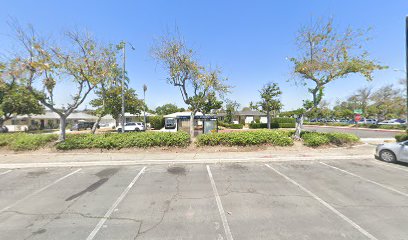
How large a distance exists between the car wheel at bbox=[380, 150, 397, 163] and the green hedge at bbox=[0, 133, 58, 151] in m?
19.2

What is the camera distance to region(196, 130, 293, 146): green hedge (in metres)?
11.4

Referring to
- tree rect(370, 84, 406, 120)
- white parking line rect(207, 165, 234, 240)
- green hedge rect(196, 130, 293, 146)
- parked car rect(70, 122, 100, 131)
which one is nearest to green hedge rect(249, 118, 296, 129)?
tree rect(370, 84, 406, 120)

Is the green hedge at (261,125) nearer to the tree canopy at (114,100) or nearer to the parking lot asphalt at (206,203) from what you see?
the tree canopy at (114,100)

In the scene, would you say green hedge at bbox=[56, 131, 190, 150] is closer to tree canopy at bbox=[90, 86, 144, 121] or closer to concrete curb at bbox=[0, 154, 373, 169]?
concrete curb at bbox=[0, 154, 373, 169]

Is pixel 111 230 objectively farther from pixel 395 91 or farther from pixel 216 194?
pixel 395 91

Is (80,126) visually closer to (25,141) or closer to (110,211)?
(25,141)

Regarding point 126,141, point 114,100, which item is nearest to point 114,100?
point 114,100

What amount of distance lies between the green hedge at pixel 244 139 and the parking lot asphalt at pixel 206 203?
3.94m

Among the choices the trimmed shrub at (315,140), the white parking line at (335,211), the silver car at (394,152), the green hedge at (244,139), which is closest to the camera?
the white parking line at (335,211)

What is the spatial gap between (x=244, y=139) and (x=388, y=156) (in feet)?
22.9

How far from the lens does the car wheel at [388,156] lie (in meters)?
8.43

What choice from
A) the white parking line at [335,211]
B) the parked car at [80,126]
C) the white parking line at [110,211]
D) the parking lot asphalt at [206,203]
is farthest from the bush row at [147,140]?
the parked car at [80,126]

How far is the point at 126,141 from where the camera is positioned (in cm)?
1102

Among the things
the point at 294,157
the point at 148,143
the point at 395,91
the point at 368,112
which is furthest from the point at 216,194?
the point at 395,91
